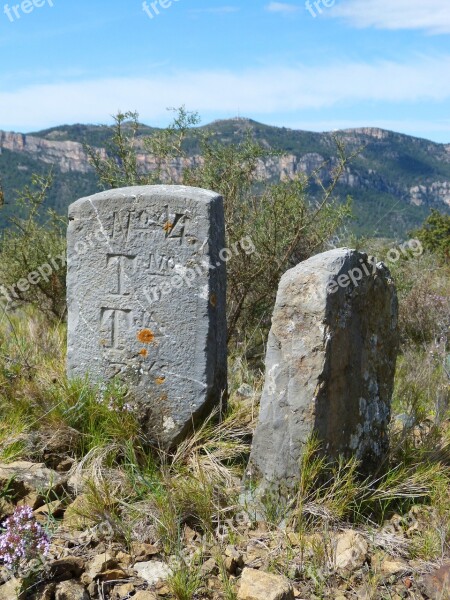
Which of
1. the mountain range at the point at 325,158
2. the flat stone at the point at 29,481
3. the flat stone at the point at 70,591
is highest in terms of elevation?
the mountain range at the point at 325,158

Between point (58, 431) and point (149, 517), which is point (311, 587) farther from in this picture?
point (58, 431)

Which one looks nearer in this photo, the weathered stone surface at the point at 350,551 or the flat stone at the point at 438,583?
the flat stone at the point at 438,583

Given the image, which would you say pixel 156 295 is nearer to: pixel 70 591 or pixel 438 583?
pixel 70 591

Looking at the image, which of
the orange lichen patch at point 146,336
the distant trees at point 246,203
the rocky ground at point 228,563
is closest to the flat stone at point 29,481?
the rocky ground at point 228,563

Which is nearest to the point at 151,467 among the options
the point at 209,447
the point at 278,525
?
the point at 209,447

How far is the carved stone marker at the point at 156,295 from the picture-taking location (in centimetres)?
377

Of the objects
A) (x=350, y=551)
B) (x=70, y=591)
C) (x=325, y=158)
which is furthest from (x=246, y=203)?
(x=325, y=158)

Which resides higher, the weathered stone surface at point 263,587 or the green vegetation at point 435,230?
the green vegetation at point 435,230

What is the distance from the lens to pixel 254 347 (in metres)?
6.41

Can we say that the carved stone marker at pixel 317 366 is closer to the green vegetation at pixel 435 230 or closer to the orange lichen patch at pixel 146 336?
the orange lichen patch at pixel 146 336

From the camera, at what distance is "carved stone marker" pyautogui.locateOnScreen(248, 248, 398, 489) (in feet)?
10.1

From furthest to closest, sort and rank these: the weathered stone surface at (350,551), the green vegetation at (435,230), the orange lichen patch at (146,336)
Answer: the green vegetation at (435,230) < the orange lichen patch at (146,336) < the weathered stone surface at (350,551)

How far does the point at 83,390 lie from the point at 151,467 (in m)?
0.63

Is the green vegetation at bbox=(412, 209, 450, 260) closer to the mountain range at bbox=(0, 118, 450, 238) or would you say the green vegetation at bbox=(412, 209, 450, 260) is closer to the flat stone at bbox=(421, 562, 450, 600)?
the flat stone at bbox=(421, 562, 450, 600)
